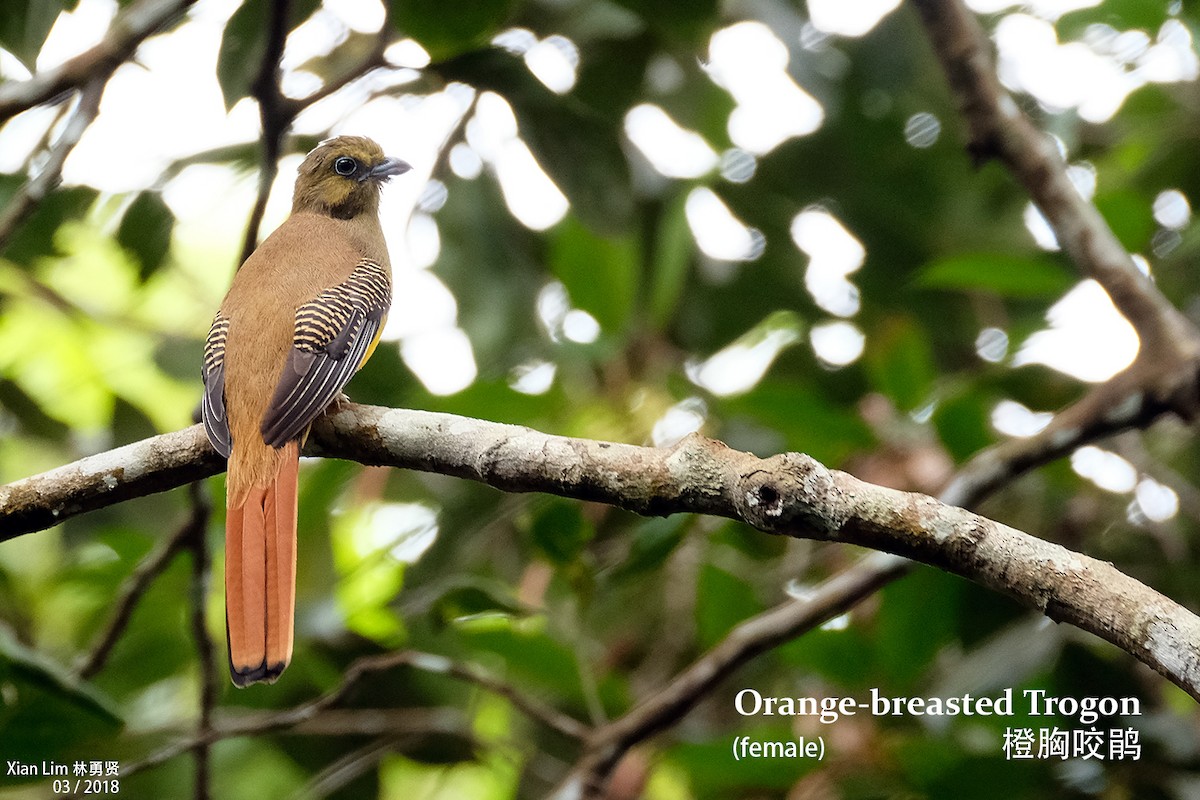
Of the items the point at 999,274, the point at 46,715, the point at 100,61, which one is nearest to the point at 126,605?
the point at 46,715

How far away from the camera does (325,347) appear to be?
8.97 ft

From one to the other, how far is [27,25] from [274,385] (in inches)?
49.8

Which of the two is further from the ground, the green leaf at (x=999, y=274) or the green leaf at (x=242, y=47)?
the green leaf at (x=242, y=47)

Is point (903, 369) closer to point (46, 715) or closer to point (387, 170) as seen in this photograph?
point (387, 170)

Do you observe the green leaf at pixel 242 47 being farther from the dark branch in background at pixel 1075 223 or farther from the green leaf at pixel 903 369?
the green leaf at pixel 903 369

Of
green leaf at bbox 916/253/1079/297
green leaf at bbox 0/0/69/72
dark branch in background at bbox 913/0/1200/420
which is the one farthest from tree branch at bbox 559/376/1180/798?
green leaf at bbox 0/0/69/72

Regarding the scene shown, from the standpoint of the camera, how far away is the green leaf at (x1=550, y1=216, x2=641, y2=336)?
383 centimetres

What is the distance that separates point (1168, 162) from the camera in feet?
13.7

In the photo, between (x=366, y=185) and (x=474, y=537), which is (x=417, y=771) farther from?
(x=366, y=185)

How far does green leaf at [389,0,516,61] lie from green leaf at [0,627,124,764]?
1705mm

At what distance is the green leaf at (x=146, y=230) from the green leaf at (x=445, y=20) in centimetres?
Answer: 110

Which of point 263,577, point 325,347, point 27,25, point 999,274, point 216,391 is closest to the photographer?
point 263,577

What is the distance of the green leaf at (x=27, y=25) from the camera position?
3.11 metres

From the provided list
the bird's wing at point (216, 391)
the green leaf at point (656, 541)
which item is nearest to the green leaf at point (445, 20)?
the bird's wing at point (216, 391)
